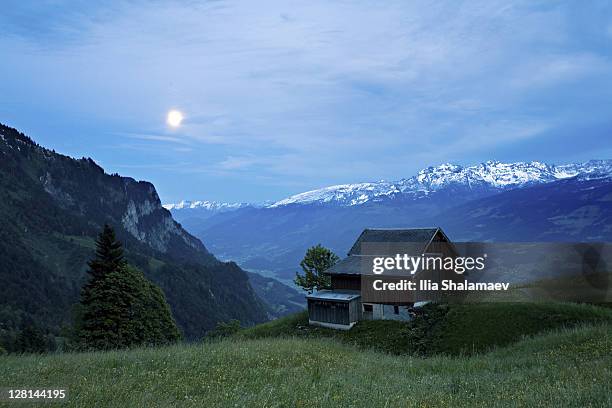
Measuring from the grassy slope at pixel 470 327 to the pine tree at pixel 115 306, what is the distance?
67.2 feet

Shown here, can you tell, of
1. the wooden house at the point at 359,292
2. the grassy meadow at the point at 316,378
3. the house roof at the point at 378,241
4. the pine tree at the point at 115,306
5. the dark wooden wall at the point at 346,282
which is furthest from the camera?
the dark wooden wall at the point at 346,282

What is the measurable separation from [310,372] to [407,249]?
37.5 metres

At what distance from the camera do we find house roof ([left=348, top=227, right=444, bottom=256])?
162 ft

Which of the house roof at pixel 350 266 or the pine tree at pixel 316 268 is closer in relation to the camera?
the house roof at pixel 350 266

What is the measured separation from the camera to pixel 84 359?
52.2ft

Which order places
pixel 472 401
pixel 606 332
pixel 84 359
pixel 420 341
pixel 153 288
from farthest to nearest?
pixel 153 288 < pixel 420 341 < pixel 606 332 < pixel 84 359 < pixel 472 401

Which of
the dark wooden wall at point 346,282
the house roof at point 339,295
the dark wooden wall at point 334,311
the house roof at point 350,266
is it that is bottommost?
the dark wooden wall at point 334,311

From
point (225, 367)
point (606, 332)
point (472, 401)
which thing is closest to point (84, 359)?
point (225, 367)

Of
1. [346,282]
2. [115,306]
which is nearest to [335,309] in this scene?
[346,282]

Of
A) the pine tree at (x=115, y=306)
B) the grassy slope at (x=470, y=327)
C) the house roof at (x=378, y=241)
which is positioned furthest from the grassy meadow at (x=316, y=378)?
the pine tree at (x=115, y=306)

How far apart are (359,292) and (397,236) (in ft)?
27.5

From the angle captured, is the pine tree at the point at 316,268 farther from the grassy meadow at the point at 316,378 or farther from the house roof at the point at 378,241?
the grassy meadow at the point at 316,378

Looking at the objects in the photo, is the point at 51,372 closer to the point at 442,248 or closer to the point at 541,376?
the point at 541,376

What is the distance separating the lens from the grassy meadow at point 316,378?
988 cm
